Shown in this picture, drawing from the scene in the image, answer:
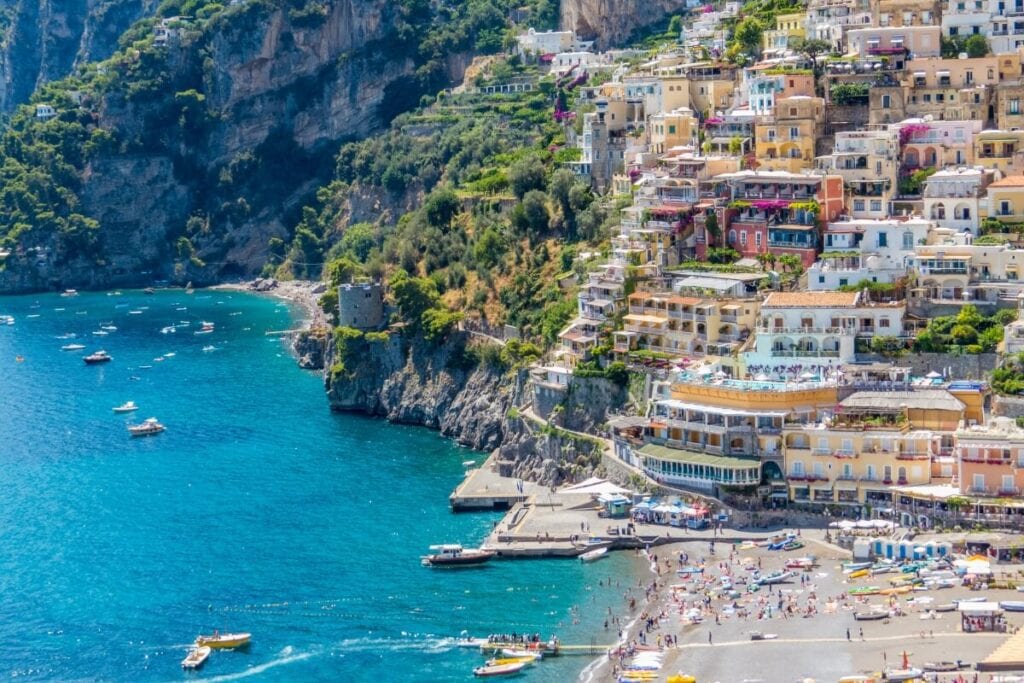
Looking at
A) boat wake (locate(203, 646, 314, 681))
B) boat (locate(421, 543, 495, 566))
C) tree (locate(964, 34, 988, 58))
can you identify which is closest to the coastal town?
tree (locate(964, 34, 988, 58))

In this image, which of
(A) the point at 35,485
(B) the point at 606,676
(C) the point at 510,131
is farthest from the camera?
(C) the point at 510,131

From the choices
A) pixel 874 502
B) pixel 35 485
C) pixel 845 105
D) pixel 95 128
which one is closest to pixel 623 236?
pixel 845 105

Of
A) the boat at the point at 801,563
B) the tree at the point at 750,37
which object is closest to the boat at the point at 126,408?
the tree at the point at 750,37

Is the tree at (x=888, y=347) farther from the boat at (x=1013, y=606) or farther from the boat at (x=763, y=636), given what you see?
the boat at (x=763, y=636)

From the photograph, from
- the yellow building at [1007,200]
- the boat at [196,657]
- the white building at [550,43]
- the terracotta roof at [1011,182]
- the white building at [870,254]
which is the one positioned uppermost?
the white building at [550,43]

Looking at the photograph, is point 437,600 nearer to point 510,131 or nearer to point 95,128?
point 510,131

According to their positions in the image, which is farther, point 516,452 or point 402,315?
point 402,315
